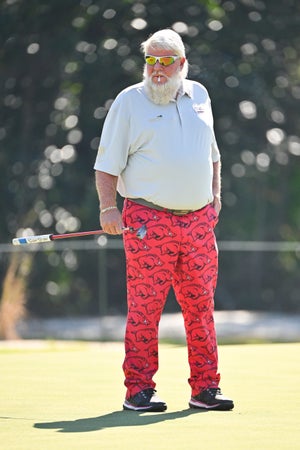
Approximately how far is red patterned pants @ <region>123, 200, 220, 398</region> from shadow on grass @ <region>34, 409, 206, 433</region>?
0.69 feet

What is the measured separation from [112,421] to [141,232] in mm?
903

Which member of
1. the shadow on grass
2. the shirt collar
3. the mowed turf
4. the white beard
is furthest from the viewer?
the shirt collar

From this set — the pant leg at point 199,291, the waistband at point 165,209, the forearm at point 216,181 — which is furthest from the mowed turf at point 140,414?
the forearm at point 216,181

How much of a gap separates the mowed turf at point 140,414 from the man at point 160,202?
0.24 metres

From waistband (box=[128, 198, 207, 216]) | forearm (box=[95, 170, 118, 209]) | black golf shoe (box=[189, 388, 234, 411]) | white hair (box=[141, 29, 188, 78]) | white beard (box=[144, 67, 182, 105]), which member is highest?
white hair (box=[141, 29, 188, 78])

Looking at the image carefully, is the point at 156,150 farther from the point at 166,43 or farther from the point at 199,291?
the point at 199,291

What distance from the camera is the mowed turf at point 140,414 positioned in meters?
5.62

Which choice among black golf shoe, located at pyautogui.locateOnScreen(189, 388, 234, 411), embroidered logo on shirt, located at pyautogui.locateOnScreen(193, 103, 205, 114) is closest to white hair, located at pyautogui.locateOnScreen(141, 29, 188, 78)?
embroidered logo on shirt, located at pyautogui.locateOnScreen(193, 103, 205, 114)

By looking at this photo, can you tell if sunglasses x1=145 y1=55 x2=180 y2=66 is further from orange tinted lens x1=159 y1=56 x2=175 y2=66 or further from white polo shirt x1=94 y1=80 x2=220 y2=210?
white polo shirt x1=94 y1=80 x2=220 y2=210

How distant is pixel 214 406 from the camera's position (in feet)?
21.9

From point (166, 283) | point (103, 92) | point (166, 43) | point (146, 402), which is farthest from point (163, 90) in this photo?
point (103, 92)

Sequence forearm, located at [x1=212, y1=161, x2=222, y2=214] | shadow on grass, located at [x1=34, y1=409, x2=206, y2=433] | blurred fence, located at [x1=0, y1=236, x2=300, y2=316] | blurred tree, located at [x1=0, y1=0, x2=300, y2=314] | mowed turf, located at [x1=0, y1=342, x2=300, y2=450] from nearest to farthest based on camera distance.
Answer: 1. mowed turf, located at [x1=0, y1=342, x2=300, y2=450]
2. shadow on grass, located at [x1=34, y1=409, x2=206, y2=433]
3. forearm, located at [x1=212, y1=161, x2=222, y2=214]
4. blurred fence, located at [x1=0, y1=236, x2=300, y2=316]
5. blurred tree, located at [x1=0, y1=0, x2=300, y2=314]

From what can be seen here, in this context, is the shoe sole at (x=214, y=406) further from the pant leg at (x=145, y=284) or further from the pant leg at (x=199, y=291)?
the pant leg at (x=145, y=284)

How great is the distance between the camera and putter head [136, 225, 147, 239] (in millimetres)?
6640
